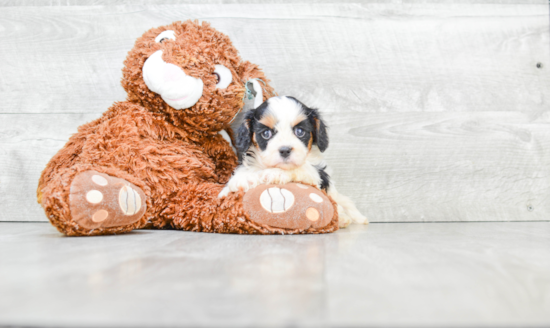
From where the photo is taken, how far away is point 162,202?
141 centimetres

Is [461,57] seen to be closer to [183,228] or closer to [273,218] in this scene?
[273,218]

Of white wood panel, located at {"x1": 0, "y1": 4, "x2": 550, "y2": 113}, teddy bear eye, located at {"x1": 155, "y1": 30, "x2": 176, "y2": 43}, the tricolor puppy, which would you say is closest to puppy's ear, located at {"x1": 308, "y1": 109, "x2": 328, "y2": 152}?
the tricolor puppy

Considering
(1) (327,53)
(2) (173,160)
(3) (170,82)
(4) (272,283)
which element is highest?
(1) (327,53)

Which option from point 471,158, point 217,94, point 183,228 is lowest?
point 183,228

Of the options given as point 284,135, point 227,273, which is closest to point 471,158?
point 284,135

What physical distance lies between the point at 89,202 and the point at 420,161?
1.33 metres

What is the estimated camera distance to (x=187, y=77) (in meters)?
1.40

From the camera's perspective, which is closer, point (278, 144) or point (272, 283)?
point (272, 283)

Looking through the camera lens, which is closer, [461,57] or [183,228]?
[183,228]

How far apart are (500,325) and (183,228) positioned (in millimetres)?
1070

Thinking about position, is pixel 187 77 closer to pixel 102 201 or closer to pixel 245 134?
pixel 245 134

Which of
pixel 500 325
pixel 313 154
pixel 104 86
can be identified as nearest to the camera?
pixel 500 325

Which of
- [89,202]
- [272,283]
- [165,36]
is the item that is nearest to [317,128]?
[165,36]

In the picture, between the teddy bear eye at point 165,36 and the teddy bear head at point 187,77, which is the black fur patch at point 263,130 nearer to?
the teddy bear head at point 187,77
